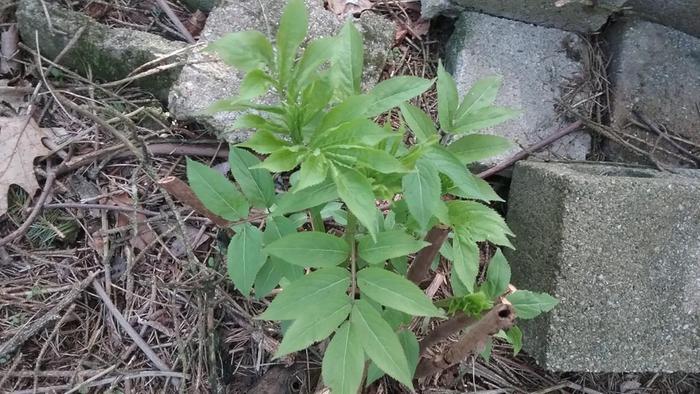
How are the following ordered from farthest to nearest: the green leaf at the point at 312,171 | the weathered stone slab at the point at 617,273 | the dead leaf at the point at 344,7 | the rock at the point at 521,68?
the dead leaf at the point at 344,7 < the rock at the point at 521,68 < the weathered stone slab at the point at 617,273 < the green leaf at the point at 312,171

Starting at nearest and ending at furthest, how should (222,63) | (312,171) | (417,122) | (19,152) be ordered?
(312,171) < (417,122) < (19,152) < (222,63)

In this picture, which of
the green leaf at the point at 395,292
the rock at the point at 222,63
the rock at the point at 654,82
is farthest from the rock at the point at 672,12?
the green leaf at the point at 395,292

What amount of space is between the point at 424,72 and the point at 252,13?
2.23 feet

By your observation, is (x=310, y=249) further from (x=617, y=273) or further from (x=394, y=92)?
→ (x=617, y=273)

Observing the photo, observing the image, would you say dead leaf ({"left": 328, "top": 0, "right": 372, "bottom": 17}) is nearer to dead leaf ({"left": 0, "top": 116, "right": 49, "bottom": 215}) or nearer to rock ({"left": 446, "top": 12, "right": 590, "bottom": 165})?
rock ({"left": 446, "top": 12, "right": 590, "bottom": 165})

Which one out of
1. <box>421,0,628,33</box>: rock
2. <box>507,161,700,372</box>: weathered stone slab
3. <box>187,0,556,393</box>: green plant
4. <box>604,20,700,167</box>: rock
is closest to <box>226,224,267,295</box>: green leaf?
<box>187,0,556,393</box>: green plant

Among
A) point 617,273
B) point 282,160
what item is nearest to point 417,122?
point 282,160

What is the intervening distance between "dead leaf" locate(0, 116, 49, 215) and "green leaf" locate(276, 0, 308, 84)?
1.30m

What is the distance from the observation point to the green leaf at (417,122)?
132cm

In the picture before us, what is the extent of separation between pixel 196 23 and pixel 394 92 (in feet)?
4.52

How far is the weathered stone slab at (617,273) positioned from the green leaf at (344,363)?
86 centimetres

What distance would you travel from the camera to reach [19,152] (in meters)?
1.97

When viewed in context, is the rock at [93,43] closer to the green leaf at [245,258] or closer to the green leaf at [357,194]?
the green leaf at [245,258]

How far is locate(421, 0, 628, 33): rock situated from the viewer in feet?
7.32
